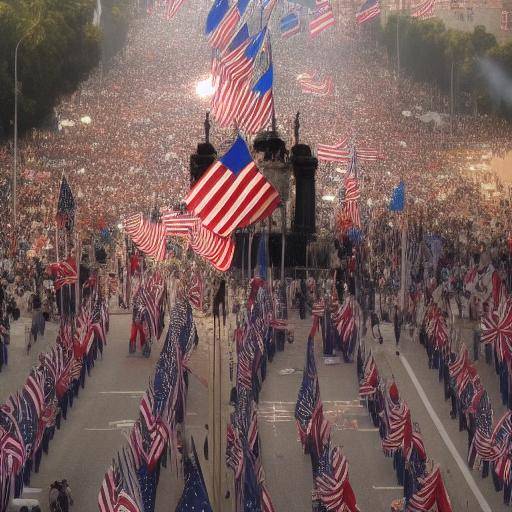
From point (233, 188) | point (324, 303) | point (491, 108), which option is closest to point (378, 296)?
point (324, 303)

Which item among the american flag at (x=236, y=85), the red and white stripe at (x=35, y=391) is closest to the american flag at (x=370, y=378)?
the red and white stripe at (x=35, y=391)

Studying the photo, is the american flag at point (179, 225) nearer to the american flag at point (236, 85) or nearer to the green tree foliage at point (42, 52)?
the american flag at point (236, 85)

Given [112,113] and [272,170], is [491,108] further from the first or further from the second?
[272,170]

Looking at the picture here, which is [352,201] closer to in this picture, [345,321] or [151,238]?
[151,238]

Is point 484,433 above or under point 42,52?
under

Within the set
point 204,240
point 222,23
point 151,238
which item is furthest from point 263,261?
point 222,23

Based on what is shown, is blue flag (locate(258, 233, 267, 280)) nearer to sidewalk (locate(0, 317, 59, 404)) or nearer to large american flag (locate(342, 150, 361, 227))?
sidewalk (locate(0, 317, 59, 404))
